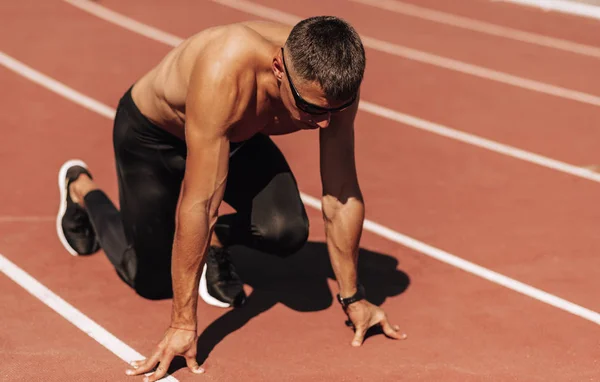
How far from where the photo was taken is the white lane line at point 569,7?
12.4 m

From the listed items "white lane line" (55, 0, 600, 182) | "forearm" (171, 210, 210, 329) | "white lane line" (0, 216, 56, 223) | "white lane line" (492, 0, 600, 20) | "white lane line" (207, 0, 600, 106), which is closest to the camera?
"forearm" (171, 210, 210, 329)

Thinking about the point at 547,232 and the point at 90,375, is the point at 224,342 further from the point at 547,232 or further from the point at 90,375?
the point at 547,232

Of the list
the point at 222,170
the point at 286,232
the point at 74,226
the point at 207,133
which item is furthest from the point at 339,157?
the point at 74,226

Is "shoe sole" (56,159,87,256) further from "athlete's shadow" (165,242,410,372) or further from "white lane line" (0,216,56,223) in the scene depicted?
"athlete's shadow" (165,242,410,372)

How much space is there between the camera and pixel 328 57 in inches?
164

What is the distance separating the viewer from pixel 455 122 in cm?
866

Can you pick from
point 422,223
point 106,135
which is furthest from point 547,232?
point 106,135

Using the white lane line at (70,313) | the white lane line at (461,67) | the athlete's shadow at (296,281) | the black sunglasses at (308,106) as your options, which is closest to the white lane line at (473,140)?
the white lane line at (461,67)

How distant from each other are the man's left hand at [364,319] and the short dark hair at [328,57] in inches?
50.4

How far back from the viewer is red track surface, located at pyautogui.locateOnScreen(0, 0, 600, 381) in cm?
500

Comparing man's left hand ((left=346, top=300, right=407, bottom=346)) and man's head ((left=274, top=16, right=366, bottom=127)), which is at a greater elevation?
man's head ((left=274, top=16, right=366, bottom=127))

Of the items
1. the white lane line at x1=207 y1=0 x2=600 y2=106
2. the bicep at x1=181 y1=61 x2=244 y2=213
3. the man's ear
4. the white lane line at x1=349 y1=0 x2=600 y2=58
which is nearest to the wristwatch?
the bicep at x1=181 y1=61 x2=244 y2=213

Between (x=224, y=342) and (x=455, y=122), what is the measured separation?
411 centimetres

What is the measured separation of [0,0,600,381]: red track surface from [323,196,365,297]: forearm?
0.35m
